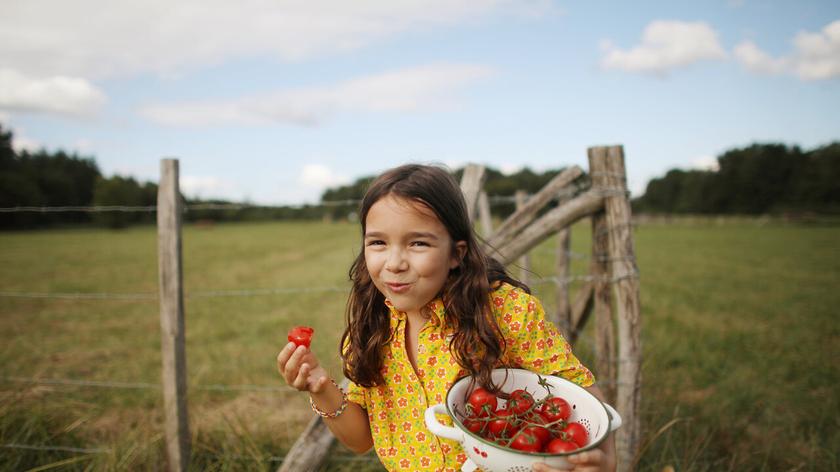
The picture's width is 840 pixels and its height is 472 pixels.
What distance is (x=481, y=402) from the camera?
1.27 m

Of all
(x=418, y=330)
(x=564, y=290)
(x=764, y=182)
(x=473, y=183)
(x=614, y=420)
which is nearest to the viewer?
(x=614, y=420)

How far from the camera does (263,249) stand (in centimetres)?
2598

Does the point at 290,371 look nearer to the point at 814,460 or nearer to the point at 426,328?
the point at 426,328

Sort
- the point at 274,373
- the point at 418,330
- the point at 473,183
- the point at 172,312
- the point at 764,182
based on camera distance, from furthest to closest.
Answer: the point at 764,182 → the point at 274,373 → the point at 473,183 → the point at 172,312 → the point at 418,330

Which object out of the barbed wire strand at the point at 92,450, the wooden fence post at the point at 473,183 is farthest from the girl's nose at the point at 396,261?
the barbed wire strand at the point at 92,450

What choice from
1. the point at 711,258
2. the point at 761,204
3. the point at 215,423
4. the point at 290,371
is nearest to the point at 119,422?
the point at 215,423

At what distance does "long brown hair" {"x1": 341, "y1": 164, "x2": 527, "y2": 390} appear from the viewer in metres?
1.48

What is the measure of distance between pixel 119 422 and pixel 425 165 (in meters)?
3.90

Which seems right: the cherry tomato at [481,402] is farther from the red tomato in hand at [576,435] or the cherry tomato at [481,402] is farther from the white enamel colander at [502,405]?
the red tomato in hand at [576,435]

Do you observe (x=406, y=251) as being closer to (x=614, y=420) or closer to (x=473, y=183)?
(x=614, y=420)

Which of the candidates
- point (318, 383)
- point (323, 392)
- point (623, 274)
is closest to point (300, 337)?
point (318, 383)

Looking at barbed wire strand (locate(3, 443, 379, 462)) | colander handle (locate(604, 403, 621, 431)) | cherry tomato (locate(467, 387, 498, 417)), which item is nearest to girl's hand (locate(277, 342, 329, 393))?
cherry tomato (locate(467, 387, 498, 417))

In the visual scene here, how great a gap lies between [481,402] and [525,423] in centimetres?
14

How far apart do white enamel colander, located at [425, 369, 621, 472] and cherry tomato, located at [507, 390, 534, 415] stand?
0.33ft
